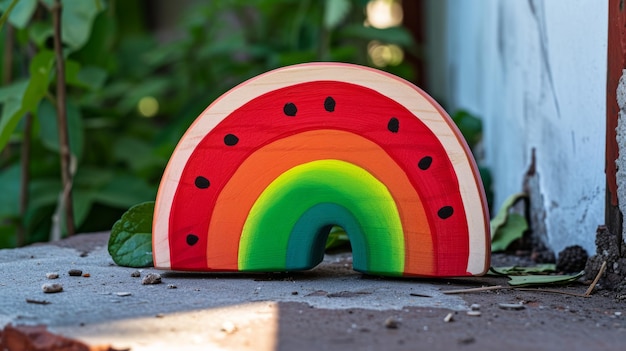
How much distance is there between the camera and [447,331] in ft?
3.53

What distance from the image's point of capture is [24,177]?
8.81 feet

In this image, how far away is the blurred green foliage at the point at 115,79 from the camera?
2475 millimetres

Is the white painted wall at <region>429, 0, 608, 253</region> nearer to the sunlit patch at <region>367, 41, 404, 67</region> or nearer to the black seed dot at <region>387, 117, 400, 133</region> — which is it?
the black seed dot at <region>387, 117, 400, 133</region>

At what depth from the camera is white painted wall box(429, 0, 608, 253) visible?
153 cm

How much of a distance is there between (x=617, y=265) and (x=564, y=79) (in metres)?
0.50

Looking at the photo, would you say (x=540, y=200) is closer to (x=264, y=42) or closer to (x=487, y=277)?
(x=487, y=277)

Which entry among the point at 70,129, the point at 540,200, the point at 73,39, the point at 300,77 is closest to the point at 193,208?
the point at 300,77

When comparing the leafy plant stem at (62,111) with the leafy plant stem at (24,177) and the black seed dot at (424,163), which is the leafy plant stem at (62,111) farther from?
the black seed dot at (424,163)

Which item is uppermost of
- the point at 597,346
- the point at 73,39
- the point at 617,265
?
the point at 73,39

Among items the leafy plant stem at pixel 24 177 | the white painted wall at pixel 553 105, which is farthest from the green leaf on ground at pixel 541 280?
the leafy plant stem at pixel 24 177

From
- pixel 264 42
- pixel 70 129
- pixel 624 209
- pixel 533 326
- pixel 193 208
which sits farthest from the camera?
pixel 264 42

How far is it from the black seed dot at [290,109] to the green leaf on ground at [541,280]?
496mm

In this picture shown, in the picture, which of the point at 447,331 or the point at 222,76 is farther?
the point at 222,76

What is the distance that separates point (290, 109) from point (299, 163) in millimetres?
99
